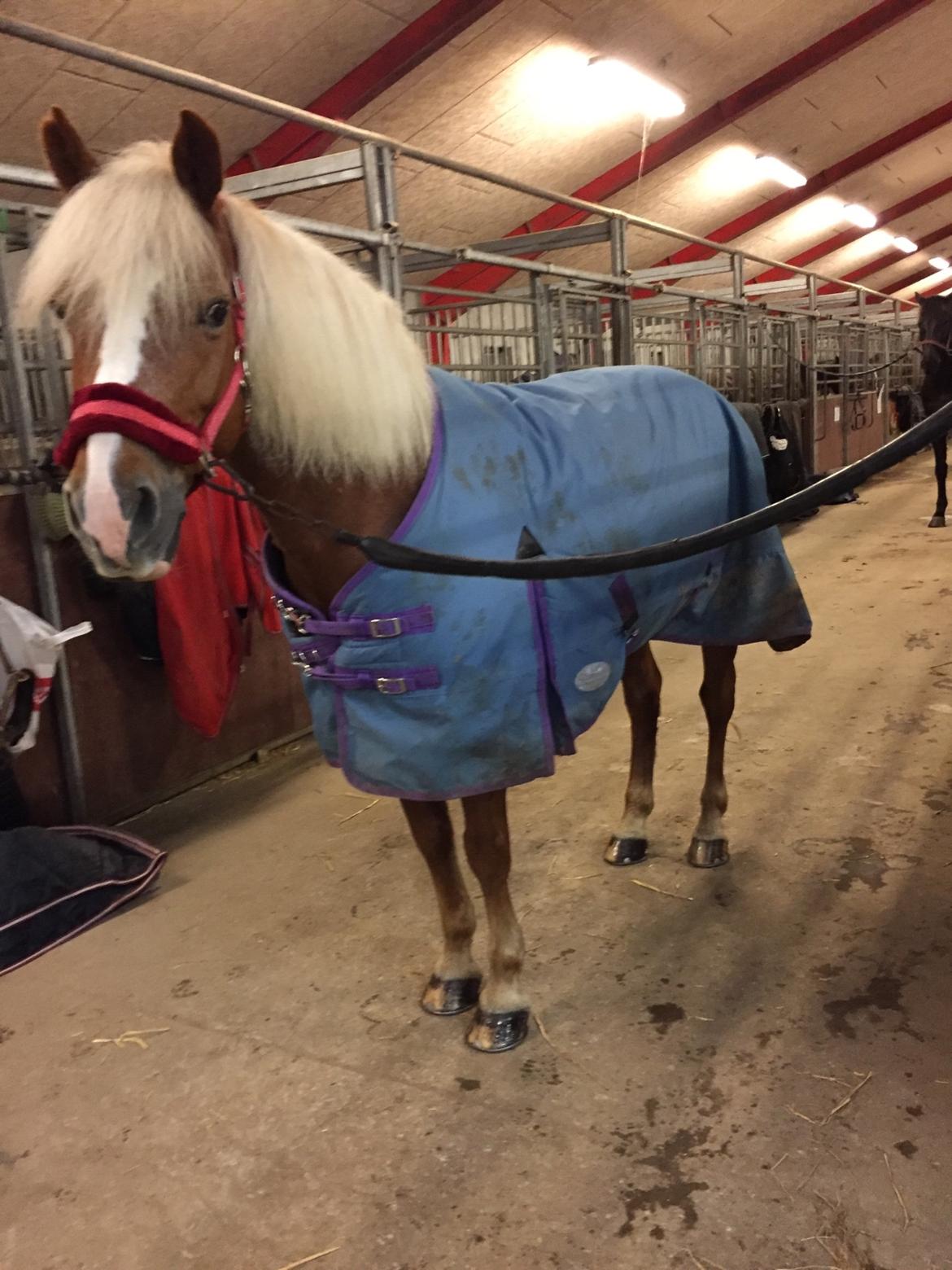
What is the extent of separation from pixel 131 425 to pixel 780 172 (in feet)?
40.2

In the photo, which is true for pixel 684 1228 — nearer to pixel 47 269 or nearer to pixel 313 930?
pixel 313 930

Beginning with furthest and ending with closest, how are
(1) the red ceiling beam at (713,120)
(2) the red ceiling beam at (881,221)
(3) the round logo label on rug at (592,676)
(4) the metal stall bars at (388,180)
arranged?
(2) the red ceiling beam at (881,221)
(1) the red ceiling beam at (713,120)
(4) the metal stall bars at (388,180)
(3) the round logo label on rug at (592,676)

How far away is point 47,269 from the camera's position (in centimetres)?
111

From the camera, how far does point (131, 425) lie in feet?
3.39

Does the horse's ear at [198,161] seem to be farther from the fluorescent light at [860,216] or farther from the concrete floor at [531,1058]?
the fluorescent light at [860,216]

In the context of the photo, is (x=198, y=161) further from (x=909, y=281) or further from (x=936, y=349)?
(x=909, y=281)

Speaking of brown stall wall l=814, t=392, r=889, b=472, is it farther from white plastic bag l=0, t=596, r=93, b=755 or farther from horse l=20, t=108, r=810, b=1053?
white plastic bag l=0, t=596, r=93, b=755

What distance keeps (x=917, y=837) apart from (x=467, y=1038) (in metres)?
1.30

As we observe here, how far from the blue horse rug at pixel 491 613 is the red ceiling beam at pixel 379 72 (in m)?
5.30

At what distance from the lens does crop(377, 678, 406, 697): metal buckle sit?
1365 millimetres

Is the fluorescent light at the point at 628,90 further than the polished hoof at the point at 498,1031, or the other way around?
the fluorescent light at the point at 628,90

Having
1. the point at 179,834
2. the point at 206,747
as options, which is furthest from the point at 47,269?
the point at 206,747

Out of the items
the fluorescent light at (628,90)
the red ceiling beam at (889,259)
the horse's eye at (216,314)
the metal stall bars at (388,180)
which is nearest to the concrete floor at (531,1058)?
the horse's eye at (216,314)

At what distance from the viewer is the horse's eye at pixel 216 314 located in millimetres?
1121
